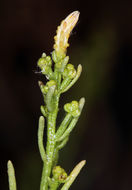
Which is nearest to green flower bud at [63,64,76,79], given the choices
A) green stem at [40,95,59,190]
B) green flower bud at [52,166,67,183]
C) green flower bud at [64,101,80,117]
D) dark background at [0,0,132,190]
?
green flower bud at [64,101,80,117]

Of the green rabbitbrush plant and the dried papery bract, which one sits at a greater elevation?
the dried papery bract

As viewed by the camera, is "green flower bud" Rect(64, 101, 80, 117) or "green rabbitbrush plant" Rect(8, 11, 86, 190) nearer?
"green rabbitbrush plant" Rect(8, 11, 86, 190)

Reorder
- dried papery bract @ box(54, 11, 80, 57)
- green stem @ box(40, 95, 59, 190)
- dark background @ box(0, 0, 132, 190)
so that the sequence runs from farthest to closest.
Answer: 1. dark background @ box(0, 0, 132, 190)
2. green stem @ box(40, 95, 59, 190)
3. dried papery bract @ box(54, 11, 80, 57)

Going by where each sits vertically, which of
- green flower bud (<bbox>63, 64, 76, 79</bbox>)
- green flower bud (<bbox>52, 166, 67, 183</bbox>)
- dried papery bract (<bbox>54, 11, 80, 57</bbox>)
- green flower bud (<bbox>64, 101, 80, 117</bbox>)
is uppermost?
dried papery bract (<bbox>54, 11, 80, 57</bbox>)

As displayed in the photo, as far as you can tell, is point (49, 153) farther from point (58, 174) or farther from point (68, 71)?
point (68, 71)

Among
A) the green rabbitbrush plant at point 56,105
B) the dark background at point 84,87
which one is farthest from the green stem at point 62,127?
the dark background at point 84,87

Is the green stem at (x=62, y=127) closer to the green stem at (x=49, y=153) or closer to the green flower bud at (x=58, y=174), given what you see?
the green stem at (x=49, y=153)

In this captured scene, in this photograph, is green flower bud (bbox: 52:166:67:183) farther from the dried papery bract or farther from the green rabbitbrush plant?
the dried papery bract

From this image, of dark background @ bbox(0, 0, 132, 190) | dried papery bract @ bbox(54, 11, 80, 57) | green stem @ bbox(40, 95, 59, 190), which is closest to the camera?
dried papery bract @ bbox(54, 11, 80, 57)

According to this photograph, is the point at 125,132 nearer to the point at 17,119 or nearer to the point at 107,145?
the point at 107,145
